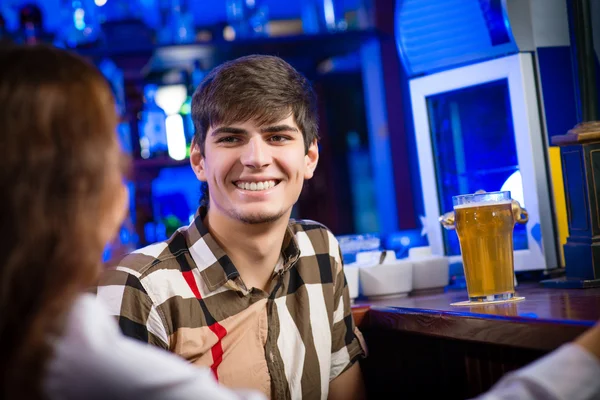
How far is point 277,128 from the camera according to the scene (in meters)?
1.89

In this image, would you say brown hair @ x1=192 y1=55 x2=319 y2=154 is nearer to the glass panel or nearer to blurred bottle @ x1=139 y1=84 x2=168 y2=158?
the glass panel

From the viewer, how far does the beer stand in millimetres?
1761

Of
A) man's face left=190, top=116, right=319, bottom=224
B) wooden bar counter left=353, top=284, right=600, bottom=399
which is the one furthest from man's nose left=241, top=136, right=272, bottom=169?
wooden bar counter left=353, top=284, right=600, bottom=399

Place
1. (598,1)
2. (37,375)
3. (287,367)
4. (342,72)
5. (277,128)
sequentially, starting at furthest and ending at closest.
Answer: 1. (342,72)
2. (598,1)
3. (277,128)
4. (287,367)
5. (37,375)

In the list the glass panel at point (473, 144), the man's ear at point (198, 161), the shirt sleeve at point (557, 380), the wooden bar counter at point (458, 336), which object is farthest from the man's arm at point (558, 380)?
the glass panel at point (473, 144)

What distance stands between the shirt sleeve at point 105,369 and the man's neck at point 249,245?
88 centimetres

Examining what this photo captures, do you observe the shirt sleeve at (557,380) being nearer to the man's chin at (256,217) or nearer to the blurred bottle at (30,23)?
the man's chin at (256,217)

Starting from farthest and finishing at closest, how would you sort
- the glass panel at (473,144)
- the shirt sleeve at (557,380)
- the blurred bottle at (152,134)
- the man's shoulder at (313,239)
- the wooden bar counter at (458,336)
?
the blurred bottle at (152,134), the glass panel at (473,144), the man's shoulder at (313,239), the wooden bar counter at (458,336), the shirt sleeve at (557,380)

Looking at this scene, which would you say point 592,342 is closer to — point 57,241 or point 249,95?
point 57,241

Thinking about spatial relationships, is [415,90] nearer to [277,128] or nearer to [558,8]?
[558,8]

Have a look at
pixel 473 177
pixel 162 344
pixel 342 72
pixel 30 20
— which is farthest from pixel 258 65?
pixel 342 72

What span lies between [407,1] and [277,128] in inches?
35.5

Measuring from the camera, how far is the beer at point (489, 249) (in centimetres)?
176

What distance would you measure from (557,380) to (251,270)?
959 millimetres
